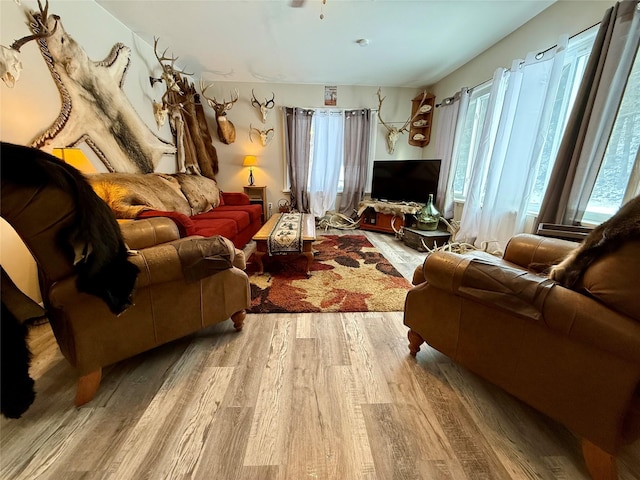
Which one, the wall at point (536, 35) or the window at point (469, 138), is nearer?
the wall at point (536, 35)

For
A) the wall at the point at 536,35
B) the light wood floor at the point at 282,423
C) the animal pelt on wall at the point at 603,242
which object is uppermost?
the wall at the point at 536,35

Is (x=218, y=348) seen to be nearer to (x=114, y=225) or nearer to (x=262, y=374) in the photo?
(x=262, y=374)

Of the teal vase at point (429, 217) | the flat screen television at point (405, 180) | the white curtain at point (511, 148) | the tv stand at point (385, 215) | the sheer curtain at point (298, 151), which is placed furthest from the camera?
the sheer curtain at point (298, 151)

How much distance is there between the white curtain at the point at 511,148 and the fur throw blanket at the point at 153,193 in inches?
132

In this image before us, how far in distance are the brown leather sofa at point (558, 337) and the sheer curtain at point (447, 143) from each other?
293 cm

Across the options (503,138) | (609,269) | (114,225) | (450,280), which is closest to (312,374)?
(450,280)

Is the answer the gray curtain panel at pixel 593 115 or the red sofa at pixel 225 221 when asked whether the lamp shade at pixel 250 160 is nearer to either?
the red sofa at pixel 225 221

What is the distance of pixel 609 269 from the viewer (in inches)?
31.1

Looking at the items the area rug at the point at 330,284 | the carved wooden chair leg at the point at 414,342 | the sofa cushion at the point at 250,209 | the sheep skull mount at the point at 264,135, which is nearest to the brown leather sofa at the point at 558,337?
the carved wooden chair leg at the point at 414,342

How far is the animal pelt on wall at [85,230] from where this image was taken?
0.82 metres

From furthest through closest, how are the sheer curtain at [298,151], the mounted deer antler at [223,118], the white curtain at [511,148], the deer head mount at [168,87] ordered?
the sheer curtain at [298,151] → the mounted deer antler at [223,118] → the deer head mount at [168,87] → the white curtain at [511,148]

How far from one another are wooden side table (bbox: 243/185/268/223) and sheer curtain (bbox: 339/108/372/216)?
4.72 feet

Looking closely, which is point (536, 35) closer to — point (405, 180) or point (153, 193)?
point (405, 180)

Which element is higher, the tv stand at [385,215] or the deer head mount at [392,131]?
the deer head mount at [392,131]
